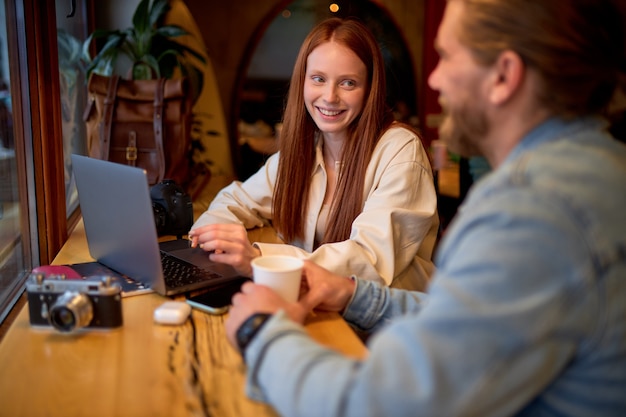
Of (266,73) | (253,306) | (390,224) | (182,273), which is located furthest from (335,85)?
(266,73)

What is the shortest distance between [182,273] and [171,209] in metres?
0.42

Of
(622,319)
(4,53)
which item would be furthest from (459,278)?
(4,53)

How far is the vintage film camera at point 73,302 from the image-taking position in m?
1.02

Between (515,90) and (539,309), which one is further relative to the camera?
(515,90)

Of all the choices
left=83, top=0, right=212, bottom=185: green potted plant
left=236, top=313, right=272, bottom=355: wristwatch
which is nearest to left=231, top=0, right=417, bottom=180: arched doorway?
left=83, top=0, right=212, bottom=185: green potted plant

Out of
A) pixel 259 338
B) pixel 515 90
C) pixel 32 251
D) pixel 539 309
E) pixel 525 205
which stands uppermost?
pixel 515 90

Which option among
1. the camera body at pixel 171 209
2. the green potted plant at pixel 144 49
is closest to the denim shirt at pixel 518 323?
the camera body at pixel 171 209

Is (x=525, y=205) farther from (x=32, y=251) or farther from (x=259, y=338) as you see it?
(x=32, y=251)

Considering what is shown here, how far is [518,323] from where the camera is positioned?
644mm

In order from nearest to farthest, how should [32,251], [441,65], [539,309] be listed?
[539,309]
[441,65]
[32,251]

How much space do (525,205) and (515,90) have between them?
0.19 m

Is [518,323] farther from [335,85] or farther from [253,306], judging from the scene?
[335,85]

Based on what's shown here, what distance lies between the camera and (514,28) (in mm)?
765

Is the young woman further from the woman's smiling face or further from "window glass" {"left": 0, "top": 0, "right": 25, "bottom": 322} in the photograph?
"window glass" {"left": 0, "top": 0, "right": 25, "bottom": 322}
